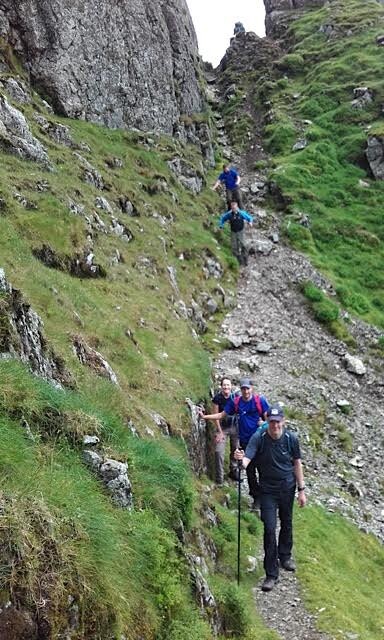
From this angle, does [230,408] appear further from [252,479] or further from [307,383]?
[307,383]

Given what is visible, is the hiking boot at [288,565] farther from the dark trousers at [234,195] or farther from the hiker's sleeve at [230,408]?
the dark trousers at [234,195]

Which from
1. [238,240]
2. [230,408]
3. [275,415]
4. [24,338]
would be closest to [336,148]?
[238,240]

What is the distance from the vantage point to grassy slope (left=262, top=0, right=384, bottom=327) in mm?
36375

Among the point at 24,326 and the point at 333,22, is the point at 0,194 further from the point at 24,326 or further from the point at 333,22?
the point at 333,22

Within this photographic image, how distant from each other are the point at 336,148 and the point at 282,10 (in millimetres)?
59792

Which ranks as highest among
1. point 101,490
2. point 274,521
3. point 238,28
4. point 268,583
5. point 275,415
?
point 238,28

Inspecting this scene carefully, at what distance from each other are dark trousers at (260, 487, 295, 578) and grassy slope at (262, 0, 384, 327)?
70.0ft

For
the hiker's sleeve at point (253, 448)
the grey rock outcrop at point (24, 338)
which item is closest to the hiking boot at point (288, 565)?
the hiker's sleeve at point (253, 448)

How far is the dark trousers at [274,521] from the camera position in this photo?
10711mm

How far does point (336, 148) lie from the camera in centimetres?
5084

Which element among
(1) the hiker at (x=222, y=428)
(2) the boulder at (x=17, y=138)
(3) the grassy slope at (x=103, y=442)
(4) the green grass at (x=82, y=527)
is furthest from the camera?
(2) the boulder at (x=17, y=138)

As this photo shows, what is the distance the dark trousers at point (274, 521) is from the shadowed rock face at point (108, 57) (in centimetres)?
2880

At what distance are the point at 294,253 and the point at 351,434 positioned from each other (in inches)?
655

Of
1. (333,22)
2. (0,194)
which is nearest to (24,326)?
(0,194)
